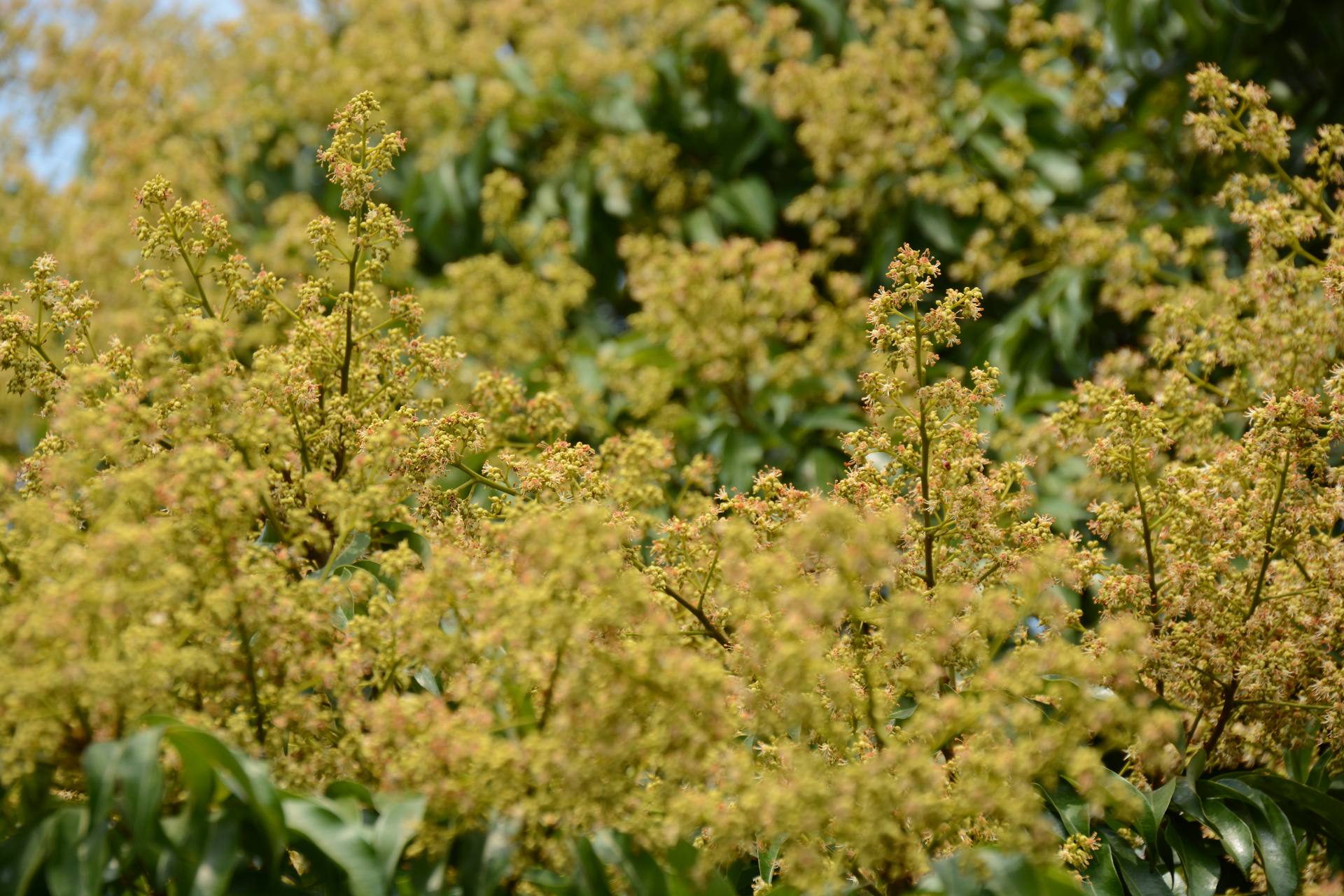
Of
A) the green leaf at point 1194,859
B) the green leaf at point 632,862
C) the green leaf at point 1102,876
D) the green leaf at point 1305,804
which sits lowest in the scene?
the green leaf at point 632,862

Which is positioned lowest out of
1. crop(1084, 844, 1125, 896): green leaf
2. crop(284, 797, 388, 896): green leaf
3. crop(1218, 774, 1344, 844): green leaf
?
crop(284, 797, 388, 896): green leaf

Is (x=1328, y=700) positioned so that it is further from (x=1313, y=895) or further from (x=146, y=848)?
(x=146, y=848)

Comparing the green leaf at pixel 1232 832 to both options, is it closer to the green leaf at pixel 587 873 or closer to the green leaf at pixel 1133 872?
the green leaf at pixel 1133 872

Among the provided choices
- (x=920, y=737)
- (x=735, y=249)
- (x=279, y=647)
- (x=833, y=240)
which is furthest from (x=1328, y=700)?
(x=833, y=240)

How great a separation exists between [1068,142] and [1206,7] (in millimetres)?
445

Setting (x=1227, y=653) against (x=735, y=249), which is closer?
(x=1227, y=653)

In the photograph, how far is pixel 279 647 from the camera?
1.36 meters

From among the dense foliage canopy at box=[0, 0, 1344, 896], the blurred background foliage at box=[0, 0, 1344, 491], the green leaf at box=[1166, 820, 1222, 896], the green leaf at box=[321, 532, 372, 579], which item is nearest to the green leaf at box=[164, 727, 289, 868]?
the dense foliage canopy at box=[0, 0, 1344, 896]

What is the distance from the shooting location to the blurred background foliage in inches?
119

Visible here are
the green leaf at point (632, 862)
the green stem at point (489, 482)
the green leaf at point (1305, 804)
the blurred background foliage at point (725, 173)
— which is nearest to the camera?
the green leaf at point (632, 862)

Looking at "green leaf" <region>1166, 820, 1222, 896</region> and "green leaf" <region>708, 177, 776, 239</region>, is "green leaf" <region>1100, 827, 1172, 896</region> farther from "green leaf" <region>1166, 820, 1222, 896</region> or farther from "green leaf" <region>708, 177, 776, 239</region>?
"green leaf" <region>708, 177, 776, 239</region>

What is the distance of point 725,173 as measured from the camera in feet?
12.5

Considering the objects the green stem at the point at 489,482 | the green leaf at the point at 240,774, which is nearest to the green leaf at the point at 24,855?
the green leaf at the point at 240,774

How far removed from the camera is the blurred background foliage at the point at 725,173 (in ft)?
9.95
